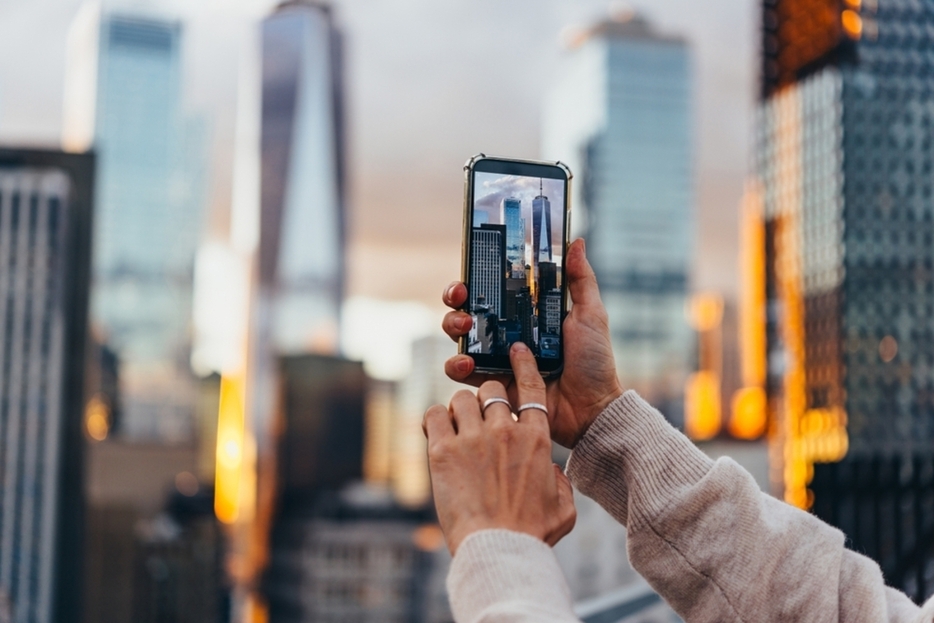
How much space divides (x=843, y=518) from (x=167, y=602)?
7389cm

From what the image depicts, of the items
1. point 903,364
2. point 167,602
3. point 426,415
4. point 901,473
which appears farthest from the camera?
point 167,602

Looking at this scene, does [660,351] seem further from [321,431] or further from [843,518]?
[843,518]

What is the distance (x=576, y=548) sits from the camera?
84.6 ft

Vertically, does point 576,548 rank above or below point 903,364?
below

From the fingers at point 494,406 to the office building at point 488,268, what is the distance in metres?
0.22

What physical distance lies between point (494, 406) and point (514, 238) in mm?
325

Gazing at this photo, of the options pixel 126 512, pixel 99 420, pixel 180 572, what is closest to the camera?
pixel 180 572

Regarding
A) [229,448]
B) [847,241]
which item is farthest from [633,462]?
[229,448]

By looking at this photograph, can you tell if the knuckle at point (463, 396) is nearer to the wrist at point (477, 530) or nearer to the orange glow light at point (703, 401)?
Result: the wrist at point (477, 530)

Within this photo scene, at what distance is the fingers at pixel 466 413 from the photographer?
1224 mm

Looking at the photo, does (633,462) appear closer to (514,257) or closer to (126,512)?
(514,257)

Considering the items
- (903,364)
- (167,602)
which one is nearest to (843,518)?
(903,364)

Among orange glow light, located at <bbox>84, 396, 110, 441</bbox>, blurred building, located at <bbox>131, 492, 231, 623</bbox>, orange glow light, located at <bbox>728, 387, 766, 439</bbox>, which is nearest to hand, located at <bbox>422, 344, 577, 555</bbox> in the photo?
orange glow light, located at <bbox>728, 387, 766, 439</bbox>

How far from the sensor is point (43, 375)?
65312 millimetres
